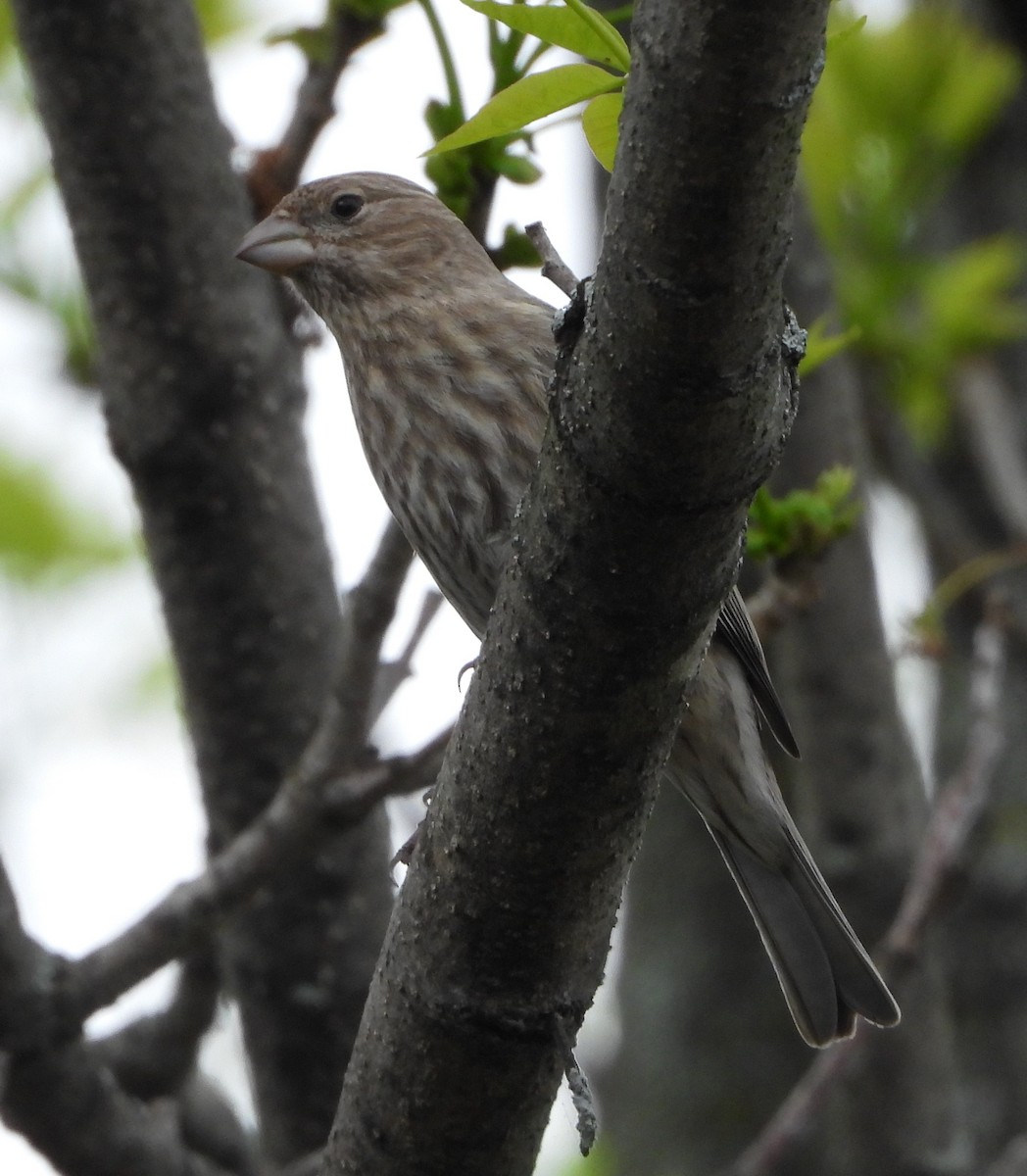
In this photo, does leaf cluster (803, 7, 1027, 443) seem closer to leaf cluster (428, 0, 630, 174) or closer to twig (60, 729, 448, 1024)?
twig (60, 729, 448, 1024)

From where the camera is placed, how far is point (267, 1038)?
4113 millimetres

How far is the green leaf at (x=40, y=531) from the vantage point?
5742mm

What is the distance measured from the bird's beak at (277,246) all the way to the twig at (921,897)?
198 cm

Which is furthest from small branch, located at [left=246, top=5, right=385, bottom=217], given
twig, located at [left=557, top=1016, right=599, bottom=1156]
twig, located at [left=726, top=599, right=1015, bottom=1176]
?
twig, located at [left=557, top=1016, right=599, bottom=1156]

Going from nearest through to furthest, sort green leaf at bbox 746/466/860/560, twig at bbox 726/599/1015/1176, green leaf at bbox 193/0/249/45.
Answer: green leaf at bbox 746/466/860/560 < twig at bbox 726/599/1015/1176 < green leaf at bbox 193/0/249/45

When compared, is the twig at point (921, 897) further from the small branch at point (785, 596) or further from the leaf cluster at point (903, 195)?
the leaf cluster at point (903, 195)

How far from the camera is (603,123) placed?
7.13 feet

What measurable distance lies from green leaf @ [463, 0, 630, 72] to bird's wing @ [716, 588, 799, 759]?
1.64 metres

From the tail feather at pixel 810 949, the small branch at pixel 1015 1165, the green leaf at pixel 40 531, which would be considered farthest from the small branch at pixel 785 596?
the green leaf at pixel 40 531

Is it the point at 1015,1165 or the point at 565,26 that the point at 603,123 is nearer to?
the point at 565,26

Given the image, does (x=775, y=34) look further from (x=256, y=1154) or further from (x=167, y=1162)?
(x=256, y=1154)

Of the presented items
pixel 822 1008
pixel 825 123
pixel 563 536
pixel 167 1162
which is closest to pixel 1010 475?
pixel 825 123

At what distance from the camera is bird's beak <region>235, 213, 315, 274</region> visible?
3959mm

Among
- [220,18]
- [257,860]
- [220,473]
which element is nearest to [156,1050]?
[257,860]
